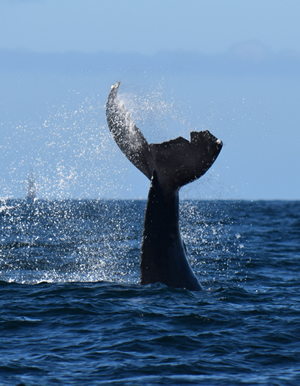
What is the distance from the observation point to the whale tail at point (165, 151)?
321 inches

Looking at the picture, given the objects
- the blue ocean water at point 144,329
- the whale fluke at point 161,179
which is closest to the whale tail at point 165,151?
the whale fluke at point 161,179

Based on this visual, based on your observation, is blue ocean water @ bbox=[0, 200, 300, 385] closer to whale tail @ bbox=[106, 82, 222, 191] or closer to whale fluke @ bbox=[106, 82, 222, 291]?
whale fluke @ bbox=[106, 82, 222, 291]

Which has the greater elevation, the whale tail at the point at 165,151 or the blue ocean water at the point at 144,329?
the whale tail at the point at 165,151

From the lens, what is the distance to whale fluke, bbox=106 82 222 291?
8453 mm

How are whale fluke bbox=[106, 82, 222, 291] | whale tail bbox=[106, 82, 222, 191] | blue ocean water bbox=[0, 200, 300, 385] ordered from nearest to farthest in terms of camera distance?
blue ocean water bbox=[0, 200, 300, 385] < whale tail bbox=[106, 82, 222, 191] < whale fluke bbox=[106, 82, 222, 291]

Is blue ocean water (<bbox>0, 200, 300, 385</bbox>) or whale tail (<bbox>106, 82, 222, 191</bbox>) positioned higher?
whale tail (<bbox>106, 82, 222, 191</bbox>)

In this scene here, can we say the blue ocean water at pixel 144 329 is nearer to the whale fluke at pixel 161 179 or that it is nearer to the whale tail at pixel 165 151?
the whale fluke at pixel 161 179

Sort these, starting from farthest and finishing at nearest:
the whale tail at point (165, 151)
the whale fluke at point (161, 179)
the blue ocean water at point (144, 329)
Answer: the whale fluke at point (161, 179)
the whale tail at point (165, 151)
the blue ocean water at point (144, 329)

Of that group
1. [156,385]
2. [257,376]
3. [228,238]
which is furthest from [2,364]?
[228,238]

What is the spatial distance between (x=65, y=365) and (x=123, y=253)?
11373 mm

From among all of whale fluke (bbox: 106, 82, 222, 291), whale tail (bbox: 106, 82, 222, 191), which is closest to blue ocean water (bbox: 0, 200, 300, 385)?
whale fluke (bbox: 106, 82, 222, 291)

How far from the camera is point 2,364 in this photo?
22.6 ft

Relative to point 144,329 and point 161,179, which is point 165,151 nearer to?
point 161,179

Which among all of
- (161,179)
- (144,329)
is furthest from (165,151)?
(144,329)
